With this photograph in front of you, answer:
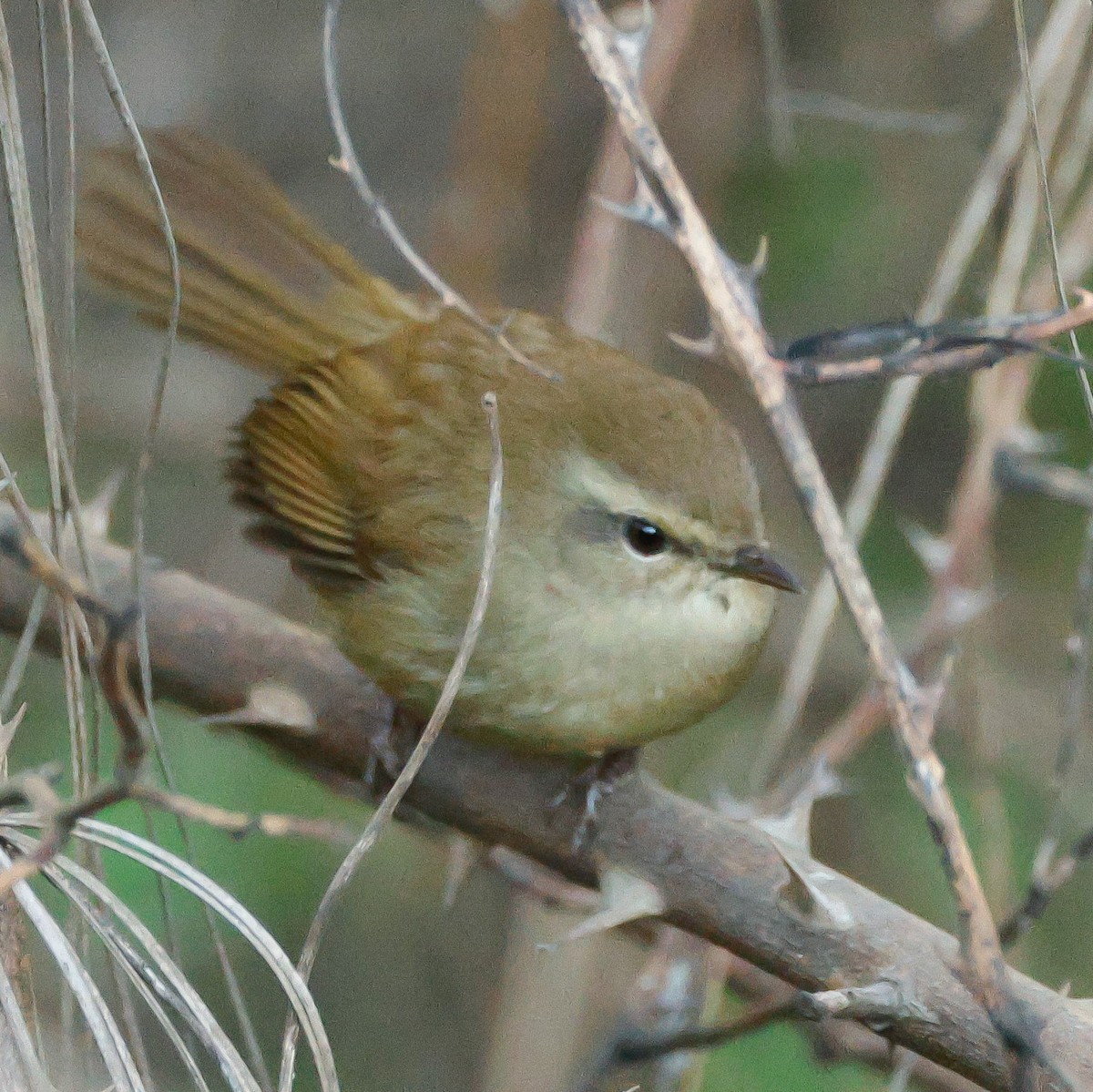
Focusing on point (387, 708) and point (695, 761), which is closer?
point (387, 708)

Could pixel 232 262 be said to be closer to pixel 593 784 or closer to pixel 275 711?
pixel 275 711

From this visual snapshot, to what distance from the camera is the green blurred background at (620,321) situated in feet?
14.0

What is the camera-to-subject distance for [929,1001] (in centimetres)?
186

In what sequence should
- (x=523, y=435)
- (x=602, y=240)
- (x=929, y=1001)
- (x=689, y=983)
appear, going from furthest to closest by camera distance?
(x=602, y=240) < (x=689, y=983) < (x=523, y=435) < (x=929, y=1001)

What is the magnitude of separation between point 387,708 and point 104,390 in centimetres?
227

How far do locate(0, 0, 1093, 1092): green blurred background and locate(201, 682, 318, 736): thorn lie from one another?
1.68 m

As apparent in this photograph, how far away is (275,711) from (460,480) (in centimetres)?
58

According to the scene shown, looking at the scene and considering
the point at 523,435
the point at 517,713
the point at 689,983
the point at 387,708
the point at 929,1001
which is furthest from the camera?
the point at 689,983

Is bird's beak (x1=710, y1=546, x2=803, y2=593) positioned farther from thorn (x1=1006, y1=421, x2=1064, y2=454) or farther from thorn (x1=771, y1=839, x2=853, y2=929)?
thorn (x1=1006, y1=421, x2=1064, y2=454)

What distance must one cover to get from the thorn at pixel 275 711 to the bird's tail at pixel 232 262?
820mm

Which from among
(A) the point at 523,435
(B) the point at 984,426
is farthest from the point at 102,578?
(B) the point at 984,426

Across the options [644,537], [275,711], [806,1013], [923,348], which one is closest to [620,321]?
[644,537]

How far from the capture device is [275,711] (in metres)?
2.30

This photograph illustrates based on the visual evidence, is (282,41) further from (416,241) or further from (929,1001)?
(929,1001)
